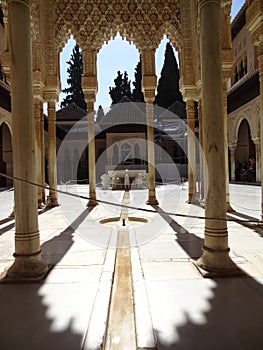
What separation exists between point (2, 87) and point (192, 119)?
1185cm

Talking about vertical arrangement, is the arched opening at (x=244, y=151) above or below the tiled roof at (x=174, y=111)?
below

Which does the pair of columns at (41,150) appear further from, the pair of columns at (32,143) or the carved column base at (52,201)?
the pair of columns at (32,143)

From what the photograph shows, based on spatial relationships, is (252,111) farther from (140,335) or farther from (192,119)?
(140,335)

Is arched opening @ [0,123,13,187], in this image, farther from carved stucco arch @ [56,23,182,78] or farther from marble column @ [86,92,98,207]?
carved stucco arch @ [56,23,182,78]

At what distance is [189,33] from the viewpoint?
8336 mm

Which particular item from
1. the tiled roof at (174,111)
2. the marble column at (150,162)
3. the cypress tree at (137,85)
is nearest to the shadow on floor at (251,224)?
the marble column at (150,162)

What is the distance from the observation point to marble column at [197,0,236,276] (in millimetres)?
3105

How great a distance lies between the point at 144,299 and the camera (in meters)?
2.41

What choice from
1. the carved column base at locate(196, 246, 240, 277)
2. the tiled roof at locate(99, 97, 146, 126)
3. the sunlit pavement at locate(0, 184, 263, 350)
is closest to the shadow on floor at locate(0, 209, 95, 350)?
the sunlit pavement at locate(0, 184, 263, 350)

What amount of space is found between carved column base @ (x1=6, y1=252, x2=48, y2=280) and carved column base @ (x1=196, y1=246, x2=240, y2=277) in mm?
1638

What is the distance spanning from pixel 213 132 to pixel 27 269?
7.84 ft

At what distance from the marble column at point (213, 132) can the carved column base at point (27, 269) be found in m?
1.66

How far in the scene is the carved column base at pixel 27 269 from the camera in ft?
9.61

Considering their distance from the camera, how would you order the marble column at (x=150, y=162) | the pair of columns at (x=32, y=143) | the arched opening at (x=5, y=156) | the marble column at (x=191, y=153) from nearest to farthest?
the pair of columns at (x=32, y=143) → the marble column at (x=150, y=162) → the marble column at (x=191, y=153) → the arched opening at (x=5, y=156)
